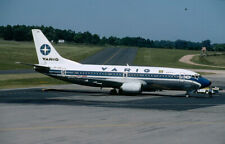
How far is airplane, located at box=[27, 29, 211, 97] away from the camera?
171 feet

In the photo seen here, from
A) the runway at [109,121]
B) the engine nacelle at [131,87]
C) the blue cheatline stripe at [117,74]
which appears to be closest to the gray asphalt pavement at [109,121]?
the runway at [109,121]

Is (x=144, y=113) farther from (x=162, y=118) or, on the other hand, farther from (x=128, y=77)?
(x=128, y=77)

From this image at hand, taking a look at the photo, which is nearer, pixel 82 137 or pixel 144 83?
pixel 82 137

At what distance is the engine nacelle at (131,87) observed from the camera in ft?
170

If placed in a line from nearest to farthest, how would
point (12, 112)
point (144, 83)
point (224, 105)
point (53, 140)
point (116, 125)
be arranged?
point (53, 140), point (116, 125), point (12, 112), point (224, 105), point (144, 83)

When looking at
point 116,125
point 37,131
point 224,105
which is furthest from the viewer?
point 224,105

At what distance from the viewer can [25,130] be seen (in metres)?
27.1

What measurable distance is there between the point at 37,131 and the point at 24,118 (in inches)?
215

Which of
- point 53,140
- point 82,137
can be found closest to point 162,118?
point 82,137

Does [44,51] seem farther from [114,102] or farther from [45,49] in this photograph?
[114,102]

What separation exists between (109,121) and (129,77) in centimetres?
2236

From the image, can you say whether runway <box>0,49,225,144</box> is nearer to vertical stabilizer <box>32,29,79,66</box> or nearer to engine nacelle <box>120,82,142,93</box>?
engine nacelle <box>120,82,142,93</box>

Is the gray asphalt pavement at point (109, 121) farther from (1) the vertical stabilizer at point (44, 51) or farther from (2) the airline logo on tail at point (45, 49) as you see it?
(2) the airline logo on tail at point (45, 49)

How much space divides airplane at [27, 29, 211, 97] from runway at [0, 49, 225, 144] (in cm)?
591
